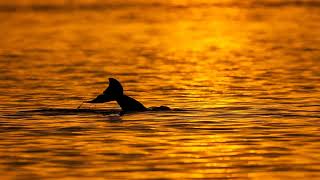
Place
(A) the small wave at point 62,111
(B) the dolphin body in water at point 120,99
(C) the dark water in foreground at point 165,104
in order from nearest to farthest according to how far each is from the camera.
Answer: (C) the dark water in foreground at point 165,104, (B) the dolphin body in water at point 120,99, (A) the small wave at point 62,111

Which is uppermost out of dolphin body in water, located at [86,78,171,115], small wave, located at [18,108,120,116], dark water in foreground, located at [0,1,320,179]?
dolphin body in water, located at [86,78,171,115]

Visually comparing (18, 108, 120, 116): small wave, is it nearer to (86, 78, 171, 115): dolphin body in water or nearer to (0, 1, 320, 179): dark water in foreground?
(0, 1, 320, 179): dark water in foreground

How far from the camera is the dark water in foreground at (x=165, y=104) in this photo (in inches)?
841

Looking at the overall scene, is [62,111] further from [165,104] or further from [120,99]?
[165,104]

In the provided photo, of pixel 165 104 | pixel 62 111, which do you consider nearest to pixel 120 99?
pixel 62 111

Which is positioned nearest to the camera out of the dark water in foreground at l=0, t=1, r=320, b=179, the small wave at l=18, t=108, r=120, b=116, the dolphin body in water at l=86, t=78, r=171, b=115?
the dark water in foreground at l=0, t=1, r=320, b=179

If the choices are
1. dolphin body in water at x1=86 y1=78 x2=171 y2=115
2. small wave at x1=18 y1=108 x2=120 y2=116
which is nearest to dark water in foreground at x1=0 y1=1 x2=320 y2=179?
small wave at x1=18 y1=108 x2=120 y2=116

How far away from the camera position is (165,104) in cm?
3222

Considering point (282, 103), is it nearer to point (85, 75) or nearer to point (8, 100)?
point (8, 100)

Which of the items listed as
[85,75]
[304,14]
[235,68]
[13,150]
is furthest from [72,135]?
[304,14]

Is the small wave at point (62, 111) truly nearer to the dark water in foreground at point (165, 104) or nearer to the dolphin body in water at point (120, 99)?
the dark water in foreground at point (165, 104)

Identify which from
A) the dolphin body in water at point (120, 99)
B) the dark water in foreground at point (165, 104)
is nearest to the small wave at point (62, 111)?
the dark water in foreground at point (165, 104)

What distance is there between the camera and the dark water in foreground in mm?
21359

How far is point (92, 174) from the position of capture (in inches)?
800
